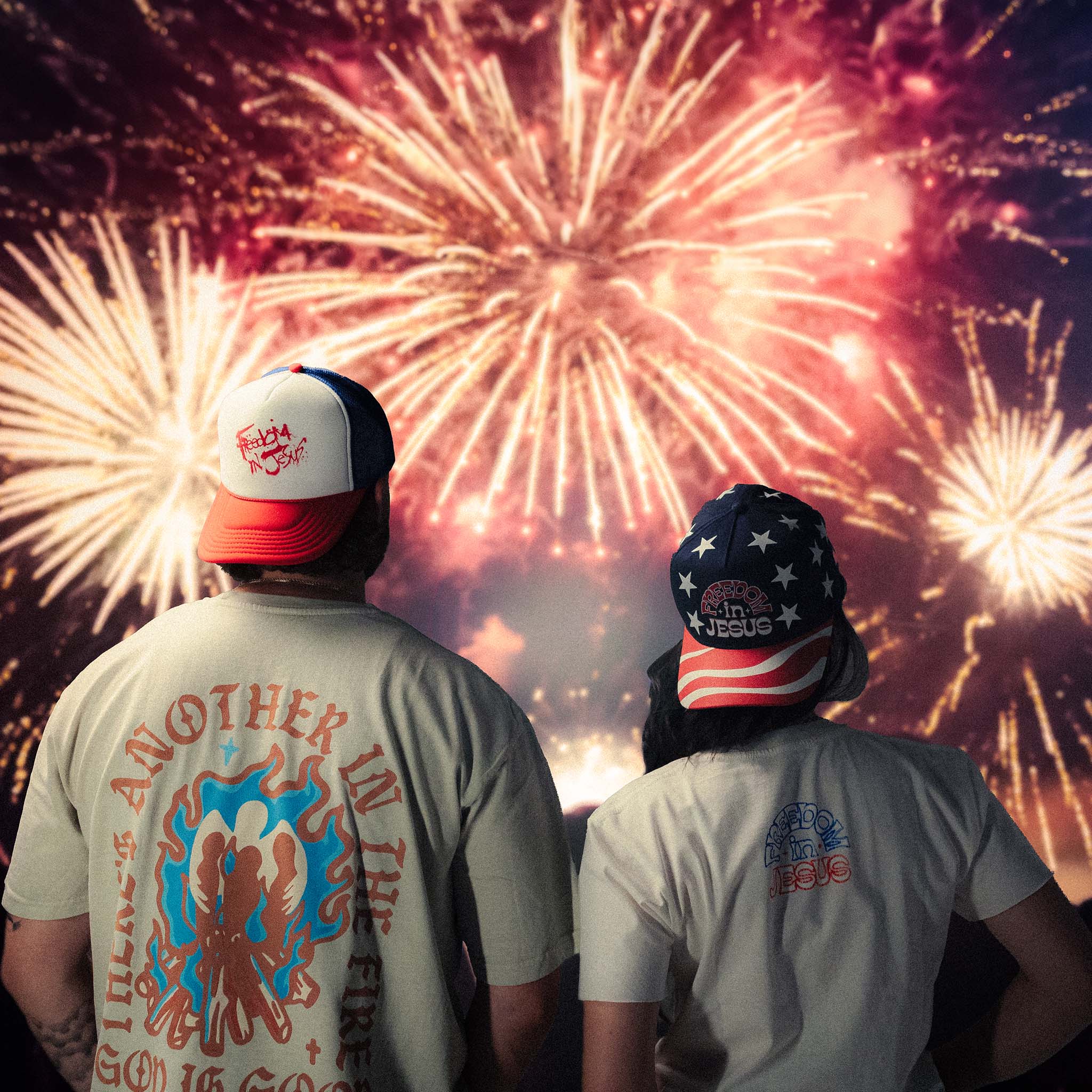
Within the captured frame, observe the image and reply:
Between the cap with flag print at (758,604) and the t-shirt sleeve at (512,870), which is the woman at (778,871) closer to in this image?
the cap with flag print at (758,604)

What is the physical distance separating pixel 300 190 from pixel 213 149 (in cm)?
43

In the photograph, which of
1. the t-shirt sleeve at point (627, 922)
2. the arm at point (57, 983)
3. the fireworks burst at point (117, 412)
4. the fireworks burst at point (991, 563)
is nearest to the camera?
the t-shirt sleeve at point (627, 922)

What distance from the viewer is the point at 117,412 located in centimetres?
409

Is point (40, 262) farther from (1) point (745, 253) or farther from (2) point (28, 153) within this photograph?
(1) point (745, 253)

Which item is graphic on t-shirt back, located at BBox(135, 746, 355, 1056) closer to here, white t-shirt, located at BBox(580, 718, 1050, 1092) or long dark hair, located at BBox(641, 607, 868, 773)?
white t-shirt, located at BBox(580, 718, 1050, 1092)

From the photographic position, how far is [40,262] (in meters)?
3.94

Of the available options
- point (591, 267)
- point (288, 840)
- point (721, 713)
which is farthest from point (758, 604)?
point (591, 267)

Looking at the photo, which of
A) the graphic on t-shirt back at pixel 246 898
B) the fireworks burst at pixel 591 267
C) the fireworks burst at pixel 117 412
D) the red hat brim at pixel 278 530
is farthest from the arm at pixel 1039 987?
the fireworks burst at pixel 117 412

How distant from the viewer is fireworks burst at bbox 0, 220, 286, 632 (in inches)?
156

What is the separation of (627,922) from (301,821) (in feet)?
1.44

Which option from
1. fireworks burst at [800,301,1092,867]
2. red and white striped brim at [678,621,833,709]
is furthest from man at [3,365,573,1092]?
fireworks burst at [800,301,1092,867]

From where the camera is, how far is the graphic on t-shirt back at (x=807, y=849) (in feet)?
3.57

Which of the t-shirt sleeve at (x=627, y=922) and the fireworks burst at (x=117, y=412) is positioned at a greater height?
the fireworks burst at (x=117, y=412)

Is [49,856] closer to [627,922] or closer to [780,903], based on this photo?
[627,922]
